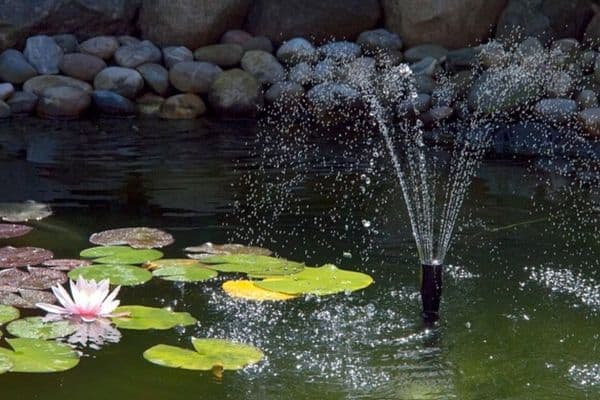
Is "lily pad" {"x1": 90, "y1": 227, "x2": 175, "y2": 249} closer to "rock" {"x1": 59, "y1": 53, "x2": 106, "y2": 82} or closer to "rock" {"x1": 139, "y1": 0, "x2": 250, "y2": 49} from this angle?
"rock" {"x1": 59, "y1": 53, "x2": 106, "y2": 82}

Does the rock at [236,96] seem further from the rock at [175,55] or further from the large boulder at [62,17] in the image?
the large boulder at [62,17]

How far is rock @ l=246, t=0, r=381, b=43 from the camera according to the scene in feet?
31.4

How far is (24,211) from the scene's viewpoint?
16.8 feet

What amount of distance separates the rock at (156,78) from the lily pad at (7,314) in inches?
221

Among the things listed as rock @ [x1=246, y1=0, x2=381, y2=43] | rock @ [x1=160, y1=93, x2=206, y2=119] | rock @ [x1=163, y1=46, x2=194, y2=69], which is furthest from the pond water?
rock @ [x1=246, y1=0, x2=381, y2=43]

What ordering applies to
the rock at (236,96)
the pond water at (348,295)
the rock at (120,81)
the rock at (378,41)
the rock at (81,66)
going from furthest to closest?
the rock at (378,41) → the rock at (81,66) → the rock at (120,81) → the rock at (236,96) → the pond water at (348,295)

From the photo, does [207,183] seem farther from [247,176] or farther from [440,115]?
[440,115]

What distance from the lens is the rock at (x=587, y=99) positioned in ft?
26.2

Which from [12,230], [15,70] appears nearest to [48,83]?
[15,70]

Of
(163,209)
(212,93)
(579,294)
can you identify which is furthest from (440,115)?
(579,294)

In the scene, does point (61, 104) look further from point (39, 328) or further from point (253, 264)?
point (39, 328)

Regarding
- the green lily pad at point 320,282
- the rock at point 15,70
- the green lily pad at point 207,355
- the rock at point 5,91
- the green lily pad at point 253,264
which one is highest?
the rock at point 15,70

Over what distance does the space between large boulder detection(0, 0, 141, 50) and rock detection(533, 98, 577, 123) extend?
12.2 feet

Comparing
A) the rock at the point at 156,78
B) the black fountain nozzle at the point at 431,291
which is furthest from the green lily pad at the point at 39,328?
the rock at the point at 156,78
